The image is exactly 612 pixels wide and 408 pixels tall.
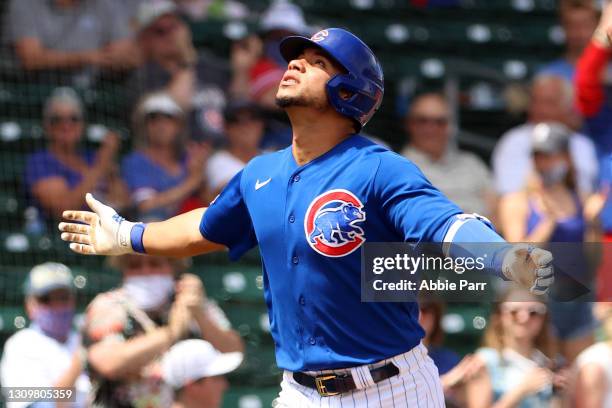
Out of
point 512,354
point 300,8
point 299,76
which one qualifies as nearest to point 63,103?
point 300,8

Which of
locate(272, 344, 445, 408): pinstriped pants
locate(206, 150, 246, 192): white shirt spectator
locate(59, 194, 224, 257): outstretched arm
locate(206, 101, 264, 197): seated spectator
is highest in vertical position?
locate(206, 101, 264, 197): seated spectator

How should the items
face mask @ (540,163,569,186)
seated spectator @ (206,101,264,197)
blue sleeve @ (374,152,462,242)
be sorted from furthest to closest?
1. seated spectator @ (206,101,264,197)
2. face mask @ (540,163,569,186)
3. blue sleeve @ (374,152,462,242)

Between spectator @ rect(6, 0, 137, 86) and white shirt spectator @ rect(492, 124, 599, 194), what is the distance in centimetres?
250

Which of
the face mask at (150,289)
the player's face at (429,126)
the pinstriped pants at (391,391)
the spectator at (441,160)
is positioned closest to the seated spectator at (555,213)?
the spectator at (441,160)

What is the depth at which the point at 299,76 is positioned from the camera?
13.2 feet

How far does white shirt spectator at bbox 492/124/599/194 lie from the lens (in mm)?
7543

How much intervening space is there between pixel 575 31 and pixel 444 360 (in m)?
3.22

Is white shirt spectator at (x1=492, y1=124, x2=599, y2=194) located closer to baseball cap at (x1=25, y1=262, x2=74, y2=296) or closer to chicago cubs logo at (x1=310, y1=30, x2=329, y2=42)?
baseball cap at (x1=25, y1=262, x2=74, y2=296)

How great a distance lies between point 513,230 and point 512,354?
119cm

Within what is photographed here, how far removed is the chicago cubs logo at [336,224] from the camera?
379 cm

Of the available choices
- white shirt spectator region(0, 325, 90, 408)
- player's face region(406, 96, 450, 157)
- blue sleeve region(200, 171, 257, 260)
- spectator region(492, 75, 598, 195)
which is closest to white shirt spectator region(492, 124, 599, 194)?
spectator region(492, 75, 598, 195)

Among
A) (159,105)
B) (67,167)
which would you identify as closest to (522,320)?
(159,105)

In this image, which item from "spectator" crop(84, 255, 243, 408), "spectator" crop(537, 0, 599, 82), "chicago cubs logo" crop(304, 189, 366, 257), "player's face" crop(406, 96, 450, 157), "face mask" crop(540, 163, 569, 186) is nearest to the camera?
"chicago cubs logo" crop(304, 189, 366, 257)

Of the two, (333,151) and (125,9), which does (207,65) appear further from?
(333,151)
